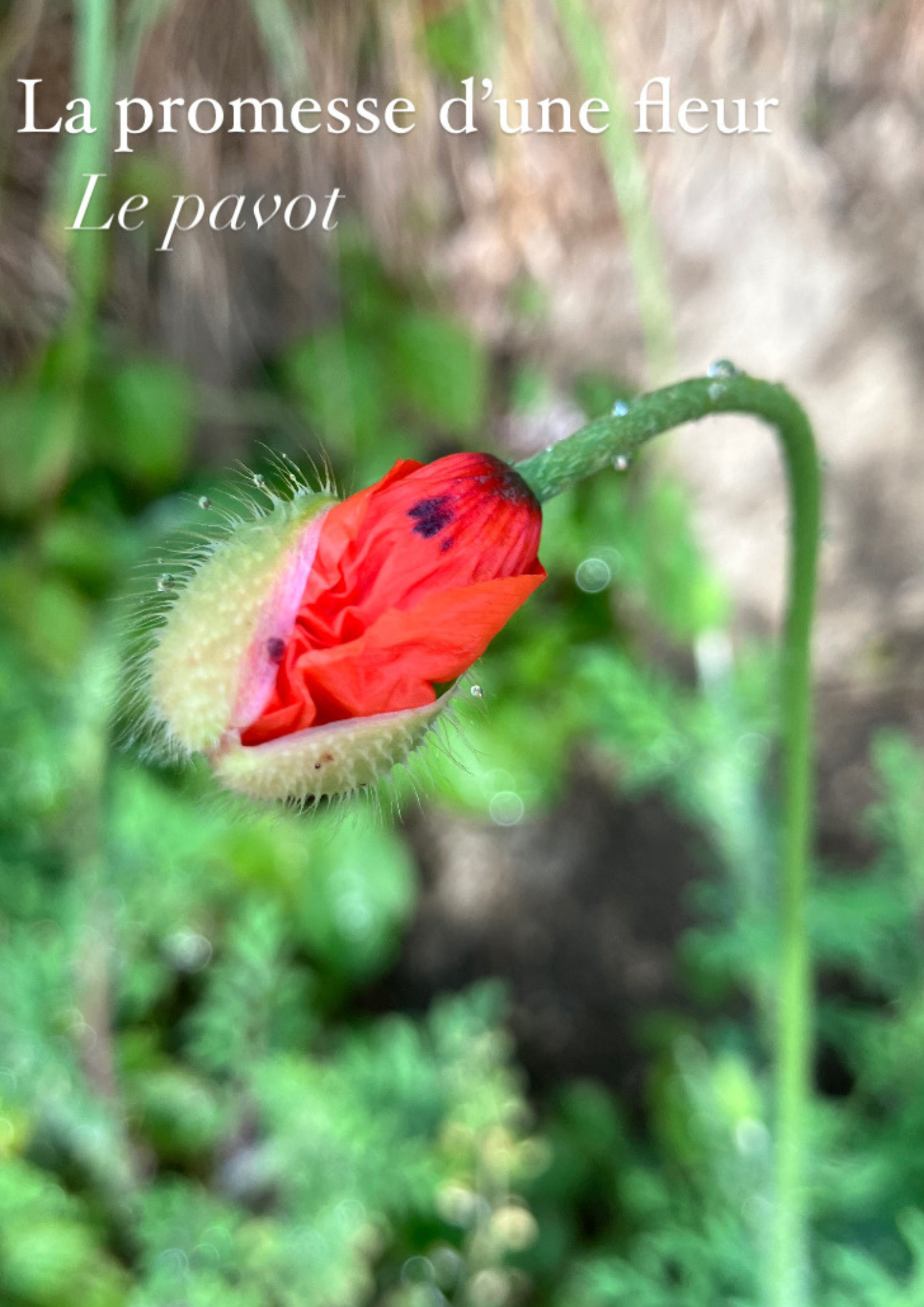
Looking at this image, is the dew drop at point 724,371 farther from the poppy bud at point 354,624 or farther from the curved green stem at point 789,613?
the poppy bud at point 354,624

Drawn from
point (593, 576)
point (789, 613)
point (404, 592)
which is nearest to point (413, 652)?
point (404, 592)

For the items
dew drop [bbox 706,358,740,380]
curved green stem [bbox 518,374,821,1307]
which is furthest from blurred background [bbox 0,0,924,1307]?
dew drop [bbox 706,358,740,380]

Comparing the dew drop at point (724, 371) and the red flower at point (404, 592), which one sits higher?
the dew drop at point (724, 371)

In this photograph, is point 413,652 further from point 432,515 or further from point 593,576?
point 593,576

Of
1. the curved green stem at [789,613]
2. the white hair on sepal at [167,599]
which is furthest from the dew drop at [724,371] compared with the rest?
the white hair on sepal at [167,599]

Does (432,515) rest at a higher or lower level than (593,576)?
lower
